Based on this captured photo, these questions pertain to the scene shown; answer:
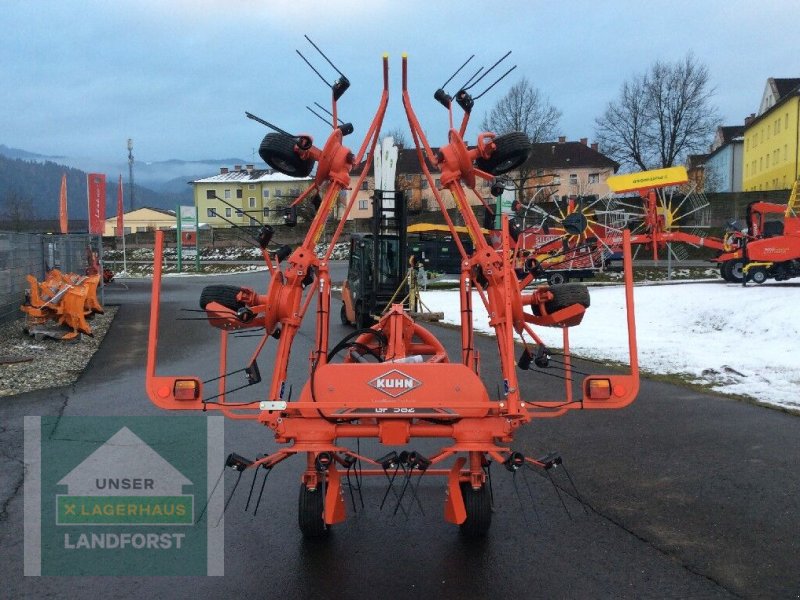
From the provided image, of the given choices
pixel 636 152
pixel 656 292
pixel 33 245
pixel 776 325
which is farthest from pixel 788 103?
pixel 33 245

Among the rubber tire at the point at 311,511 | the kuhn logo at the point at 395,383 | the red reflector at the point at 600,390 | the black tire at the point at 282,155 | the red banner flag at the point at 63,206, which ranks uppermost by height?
the red banner flag at the point at 63,206

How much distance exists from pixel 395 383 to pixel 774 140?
211 feet

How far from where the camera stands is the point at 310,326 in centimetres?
1895

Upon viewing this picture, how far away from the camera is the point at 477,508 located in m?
4.75

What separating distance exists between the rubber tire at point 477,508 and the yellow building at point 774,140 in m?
54.4

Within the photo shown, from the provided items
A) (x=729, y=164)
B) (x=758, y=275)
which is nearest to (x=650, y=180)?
(x=758, y=275)

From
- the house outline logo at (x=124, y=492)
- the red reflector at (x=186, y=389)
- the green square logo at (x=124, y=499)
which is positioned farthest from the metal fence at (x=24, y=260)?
the red reflector at (x=186, y=389)

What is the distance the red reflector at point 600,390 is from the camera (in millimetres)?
4494

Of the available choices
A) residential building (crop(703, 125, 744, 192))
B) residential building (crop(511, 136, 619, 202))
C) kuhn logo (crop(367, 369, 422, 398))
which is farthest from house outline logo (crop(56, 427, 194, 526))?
residential building (crop(703, 125, 744, 192))

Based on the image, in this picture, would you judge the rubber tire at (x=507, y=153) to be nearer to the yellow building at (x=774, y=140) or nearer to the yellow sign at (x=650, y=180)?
the yellow sign at (x=650, y=180)

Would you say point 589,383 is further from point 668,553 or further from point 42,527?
point 42,527

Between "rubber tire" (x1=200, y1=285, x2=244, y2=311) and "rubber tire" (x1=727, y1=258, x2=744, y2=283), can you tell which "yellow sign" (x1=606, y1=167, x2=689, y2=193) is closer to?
"rubber tire" (x1=727, y1=258, x2=744, y2=283)

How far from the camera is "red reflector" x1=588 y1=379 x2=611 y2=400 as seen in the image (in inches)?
177

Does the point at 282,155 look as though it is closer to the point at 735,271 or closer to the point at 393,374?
the point at 393,374
